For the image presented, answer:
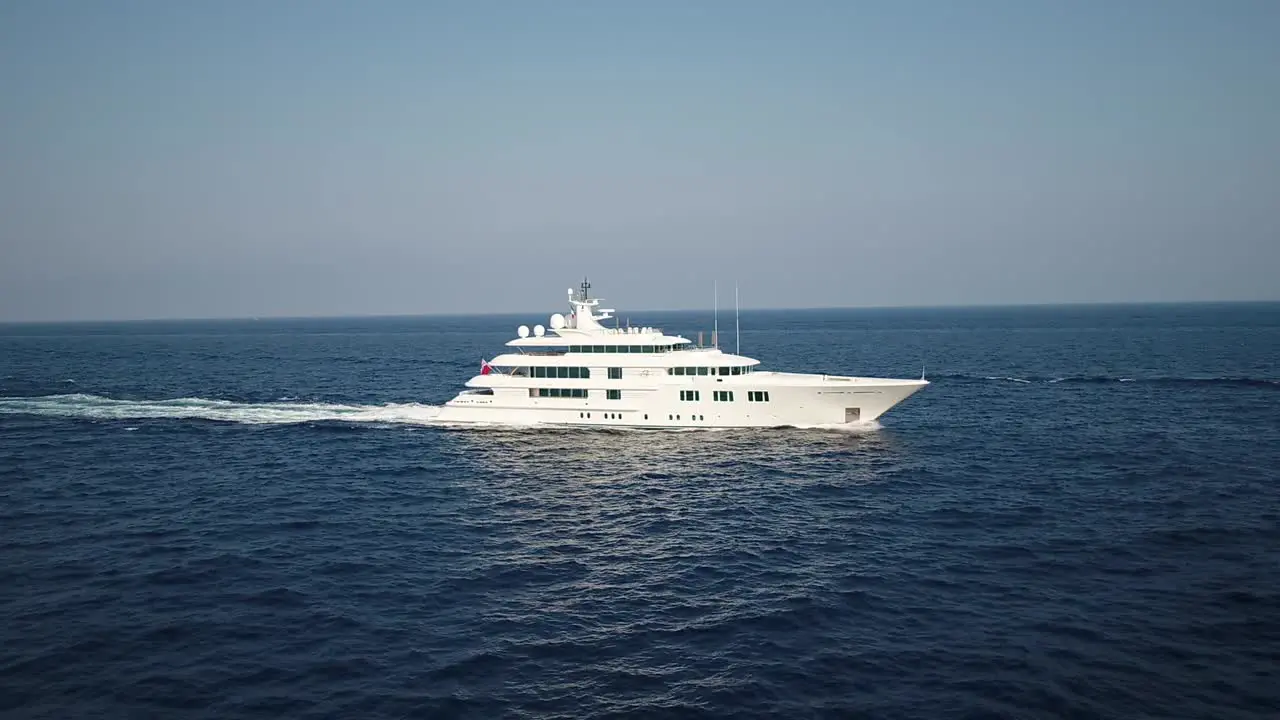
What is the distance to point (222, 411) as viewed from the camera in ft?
215

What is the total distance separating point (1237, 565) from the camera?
27797mm

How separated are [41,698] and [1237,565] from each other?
39.4 meters

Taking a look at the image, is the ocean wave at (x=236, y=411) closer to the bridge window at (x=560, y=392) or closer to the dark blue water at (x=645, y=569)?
the dark blue water at (x=645, y=569)

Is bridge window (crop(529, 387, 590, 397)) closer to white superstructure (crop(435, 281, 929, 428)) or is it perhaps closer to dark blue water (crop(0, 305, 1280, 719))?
white superstructure (crop(435, 281, 929, 428))

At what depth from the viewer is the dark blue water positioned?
20.3m

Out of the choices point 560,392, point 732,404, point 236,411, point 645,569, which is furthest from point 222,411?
point 645,569

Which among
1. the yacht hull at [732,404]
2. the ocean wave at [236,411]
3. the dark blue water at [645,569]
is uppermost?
the yacht hull at [732,404]

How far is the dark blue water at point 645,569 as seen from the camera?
20312 mm

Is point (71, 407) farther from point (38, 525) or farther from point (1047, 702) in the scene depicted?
point (1047, 702)

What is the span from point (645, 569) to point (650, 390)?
86.6 ft

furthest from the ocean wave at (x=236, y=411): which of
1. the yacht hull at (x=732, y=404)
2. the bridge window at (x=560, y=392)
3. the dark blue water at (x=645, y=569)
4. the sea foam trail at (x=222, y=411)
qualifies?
the bridge window at (x=560, y=392)

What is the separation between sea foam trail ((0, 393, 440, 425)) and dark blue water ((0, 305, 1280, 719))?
1812mm

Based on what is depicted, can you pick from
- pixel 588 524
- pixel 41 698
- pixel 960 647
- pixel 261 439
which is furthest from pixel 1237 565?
pixel 261 439

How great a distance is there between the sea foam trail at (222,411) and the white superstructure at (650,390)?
7.07 m
